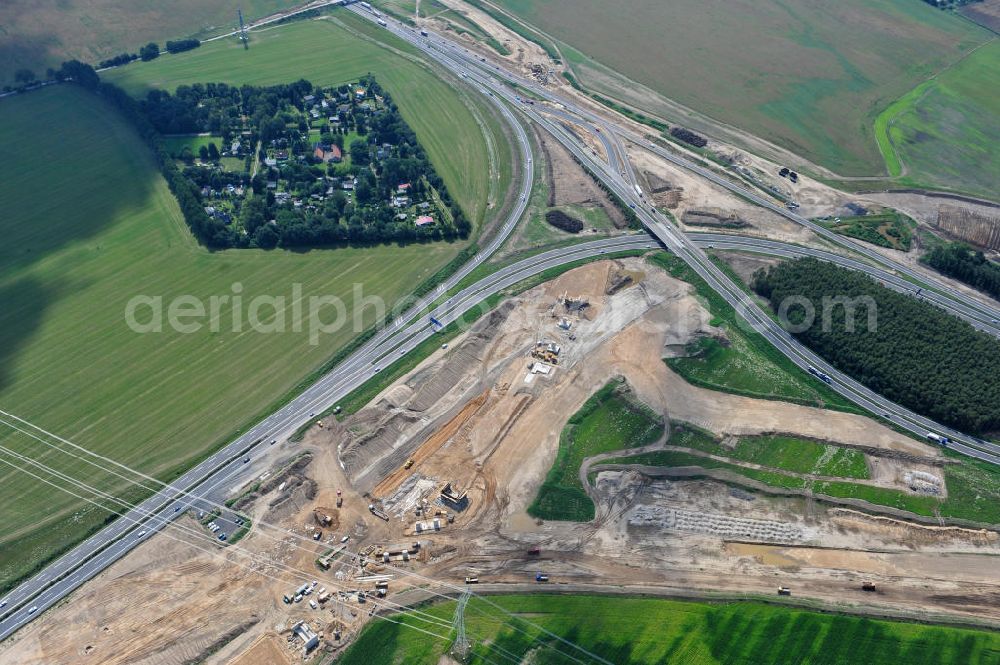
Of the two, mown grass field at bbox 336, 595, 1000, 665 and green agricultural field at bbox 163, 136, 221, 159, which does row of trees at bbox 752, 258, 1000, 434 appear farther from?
green agricultural field at bbox 163, 136, 221, 159

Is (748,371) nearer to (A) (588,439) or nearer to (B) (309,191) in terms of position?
(A) (588,439)

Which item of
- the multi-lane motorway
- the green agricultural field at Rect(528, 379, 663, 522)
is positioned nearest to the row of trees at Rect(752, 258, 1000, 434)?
the multi-lane motorway

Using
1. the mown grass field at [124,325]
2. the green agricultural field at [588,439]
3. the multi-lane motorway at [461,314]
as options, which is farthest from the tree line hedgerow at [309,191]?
the green agricultural field at [588,439]

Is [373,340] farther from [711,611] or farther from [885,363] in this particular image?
[885,363]

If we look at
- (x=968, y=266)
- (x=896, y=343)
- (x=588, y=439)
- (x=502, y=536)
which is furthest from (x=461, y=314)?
(x=968, y=266)

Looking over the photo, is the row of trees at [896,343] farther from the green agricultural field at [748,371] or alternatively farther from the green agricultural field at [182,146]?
the green agricultural field at [182,146]

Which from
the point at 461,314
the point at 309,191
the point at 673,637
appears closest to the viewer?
the point at 673,637

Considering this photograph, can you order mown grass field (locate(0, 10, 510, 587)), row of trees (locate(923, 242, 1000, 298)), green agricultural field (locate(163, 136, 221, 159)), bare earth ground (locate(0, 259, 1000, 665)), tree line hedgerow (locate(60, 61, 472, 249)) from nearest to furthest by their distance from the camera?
1. bare earth ground (locate(0, 259, 1000, 665))
2. mown grass field (locate(0, 10, 510, 587))
3. row of trees (locate(923, 242, 1000, 298))
4. tree line hedgerow (locate(60, 61, 472, 249))
5. green agricultural field (locate(163, 136, 221, 159))
